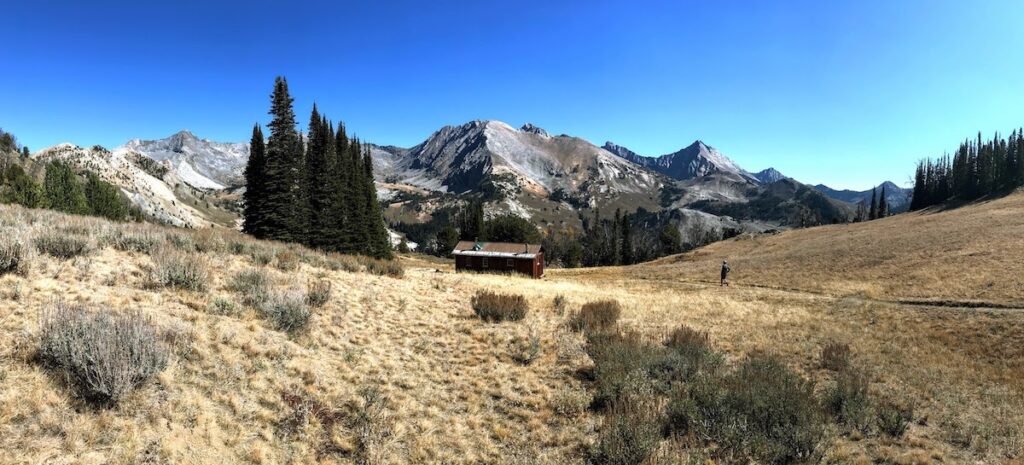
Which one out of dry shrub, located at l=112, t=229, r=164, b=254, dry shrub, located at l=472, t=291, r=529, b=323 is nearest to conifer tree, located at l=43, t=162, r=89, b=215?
dry shrub, located at l=112, t=229, r=164, b=254

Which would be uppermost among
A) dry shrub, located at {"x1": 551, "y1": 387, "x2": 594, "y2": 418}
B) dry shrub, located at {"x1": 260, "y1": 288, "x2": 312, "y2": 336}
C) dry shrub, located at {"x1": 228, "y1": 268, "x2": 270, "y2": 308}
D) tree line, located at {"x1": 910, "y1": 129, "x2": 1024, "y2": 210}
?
tree line, located at {"x1": 910, "y1": 129, "x2": 1024, "y2": 210}

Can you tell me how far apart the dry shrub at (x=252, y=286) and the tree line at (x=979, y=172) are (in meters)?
152

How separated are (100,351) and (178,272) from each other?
17.6 feet

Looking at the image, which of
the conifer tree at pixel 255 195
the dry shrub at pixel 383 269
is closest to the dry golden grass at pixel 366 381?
the dry shrub at pixel 383 269

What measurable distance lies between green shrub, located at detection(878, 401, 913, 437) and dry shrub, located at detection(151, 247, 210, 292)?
15642 millimetres

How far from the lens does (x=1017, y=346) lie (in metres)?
15.7

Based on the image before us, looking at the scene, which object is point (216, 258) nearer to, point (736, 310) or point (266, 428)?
point (266, 428)

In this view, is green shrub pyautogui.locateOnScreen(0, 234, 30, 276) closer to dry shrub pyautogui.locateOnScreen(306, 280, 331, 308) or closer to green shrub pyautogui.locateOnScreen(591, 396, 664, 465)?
dry shrub pyautogui.locateOnScreen(306, 280, 331, 308)

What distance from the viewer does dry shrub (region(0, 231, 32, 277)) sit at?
8.34m

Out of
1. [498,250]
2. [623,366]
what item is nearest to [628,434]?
[623,366]

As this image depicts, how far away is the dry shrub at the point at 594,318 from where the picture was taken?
50.3 ft

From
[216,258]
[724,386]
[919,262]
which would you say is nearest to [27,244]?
[216,258]

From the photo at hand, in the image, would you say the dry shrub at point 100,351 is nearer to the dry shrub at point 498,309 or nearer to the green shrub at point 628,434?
the green shrub at point 628,434

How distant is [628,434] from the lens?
6844 millimetres
